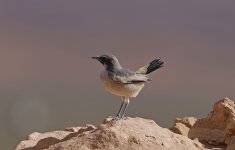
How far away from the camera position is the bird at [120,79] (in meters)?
11.3

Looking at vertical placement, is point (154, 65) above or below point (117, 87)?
above

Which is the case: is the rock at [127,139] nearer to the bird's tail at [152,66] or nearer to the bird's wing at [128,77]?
the bird's wing at [128,77]

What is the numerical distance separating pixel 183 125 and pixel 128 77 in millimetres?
1955

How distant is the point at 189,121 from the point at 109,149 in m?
3.98

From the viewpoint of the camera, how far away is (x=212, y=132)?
12.0 meters

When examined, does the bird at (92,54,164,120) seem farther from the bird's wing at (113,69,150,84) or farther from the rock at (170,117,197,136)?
the rock at (170,117,197,136)

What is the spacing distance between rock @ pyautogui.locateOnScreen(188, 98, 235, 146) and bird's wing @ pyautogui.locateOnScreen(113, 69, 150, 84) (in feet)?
4.62

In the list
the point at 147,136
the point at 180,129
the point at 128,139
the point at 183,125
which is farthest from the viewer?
the point at 183,125

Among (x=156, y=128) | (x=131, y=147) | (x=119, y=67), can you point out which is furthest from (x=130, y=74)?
(x=131, y=147)

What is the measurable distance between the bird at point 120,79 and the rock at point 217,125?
55.3 inches

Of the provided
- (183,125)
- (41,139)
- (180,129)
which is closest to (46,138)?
(41,139)

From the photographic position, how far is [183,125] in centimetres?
1278

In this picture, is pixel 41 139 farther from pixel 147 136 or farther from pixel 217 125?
pixel 217 125

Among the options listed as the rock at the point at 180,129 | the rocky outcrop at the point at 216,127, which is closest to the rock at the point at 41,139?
the rock at the point at 180,129
